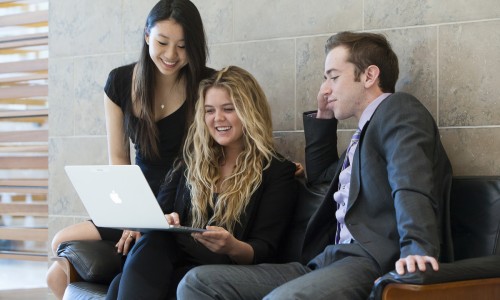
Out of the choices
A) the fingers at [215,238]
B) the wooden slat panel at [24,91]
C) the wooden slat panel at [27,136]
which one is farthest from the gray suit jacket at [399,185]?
the wooden slat panel at [27,136]

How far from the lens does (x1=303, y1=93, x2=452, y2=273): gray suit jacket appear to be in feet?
7.37

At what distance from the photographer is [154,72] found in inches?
133

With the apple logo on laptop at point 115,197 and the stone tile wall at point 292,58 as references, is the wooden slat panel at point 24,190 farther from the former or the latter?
the apple logo on laptop at point 115,197

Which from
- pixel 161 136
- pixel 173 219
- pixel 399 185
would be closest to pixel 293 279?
pixel 399 185

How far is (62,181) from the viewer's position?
416cm

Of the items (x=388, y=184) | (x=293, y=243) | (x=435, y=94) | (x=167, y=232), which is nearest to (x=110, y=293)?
(x=167, y=232)

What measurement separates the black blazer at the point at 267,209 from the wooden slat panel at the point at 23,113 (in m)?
1.88

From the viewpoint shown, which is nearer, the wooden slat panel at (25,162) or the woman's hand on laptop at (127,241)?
the woman's hand on laptop at (127,241)

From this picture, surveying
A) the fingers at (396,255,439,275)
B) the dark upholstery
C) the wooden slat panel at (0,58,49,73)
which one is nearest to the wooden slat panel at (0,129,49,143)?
the wooden slat panel at (0,58,49,73)

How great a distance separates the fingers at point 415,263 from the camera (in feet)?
6.78

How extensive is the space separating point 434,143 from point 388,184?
0.65 feet

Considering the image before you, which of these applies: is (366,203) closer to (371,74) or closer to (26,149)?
(371,74)

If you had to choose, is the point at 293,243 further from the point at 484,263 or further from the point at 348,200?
the point at 484,263

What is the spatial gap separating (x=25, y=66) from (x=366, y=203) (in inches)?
112
